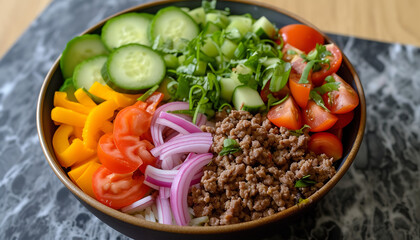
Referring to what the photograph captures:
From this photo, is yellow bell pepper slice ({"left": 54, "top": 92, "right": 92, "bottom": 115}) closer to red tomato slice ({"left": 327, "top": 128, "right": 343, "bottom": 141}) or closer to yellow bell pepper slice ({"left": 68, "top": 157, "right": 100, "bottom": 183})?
yellow bell pepper slice ({"left": 68, "top": 157, "right": 100, "bottom": 183})

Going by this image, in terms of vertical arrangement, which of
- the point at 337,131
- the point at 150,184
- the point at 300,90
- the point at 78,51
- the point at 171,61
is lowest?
the point at 337,131

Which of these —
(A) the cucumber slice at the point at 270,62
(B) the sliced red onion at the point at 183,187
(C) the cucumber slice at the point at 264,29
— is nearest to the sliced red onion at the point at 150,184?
(B) the sliced red onion at the point at 183,187

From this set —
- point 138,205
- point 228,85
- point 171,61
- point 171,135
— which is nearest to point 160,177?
point 138,205

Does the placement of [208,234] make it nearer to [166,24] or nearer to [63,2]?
[166,24]

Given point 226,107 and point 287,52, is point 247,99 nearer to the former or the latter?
point 226,107

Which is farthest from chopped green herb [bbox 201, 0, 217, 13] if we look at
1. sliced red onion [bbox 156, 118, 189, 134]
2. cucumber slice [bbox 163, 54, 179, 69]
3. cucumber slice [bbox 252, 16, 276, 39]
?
sliced red onion [bbox 156, 118, 189, 134]
